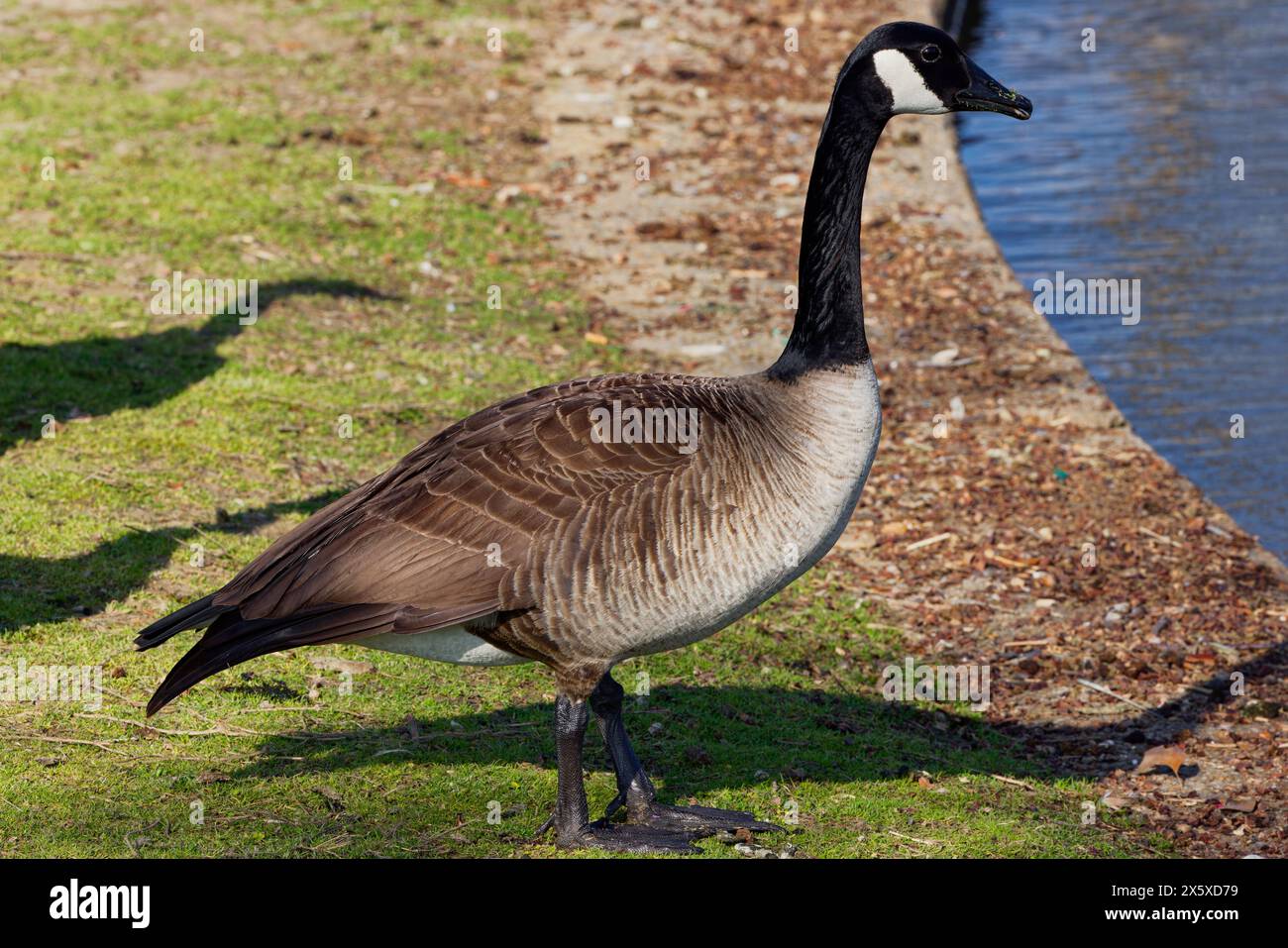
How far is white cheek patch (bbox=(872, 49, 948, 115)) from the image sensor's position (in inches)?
240

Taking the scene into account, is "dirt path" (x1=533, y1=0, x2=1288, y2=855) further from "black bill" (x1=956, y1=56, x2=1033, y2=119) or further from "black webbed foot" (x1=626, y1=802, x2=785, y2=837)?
"black bill" (x1=956, y1=56, x2=1033, y2=119)

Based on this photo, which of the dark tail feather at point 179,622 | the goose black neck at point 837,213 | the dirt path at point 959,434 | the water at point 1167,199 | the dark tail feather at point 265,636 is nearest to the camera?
the dark tail feather at point 265,636

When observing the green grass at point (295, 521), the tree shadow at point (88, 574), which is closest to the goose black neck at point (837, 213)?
the green grass at point (295, 521)

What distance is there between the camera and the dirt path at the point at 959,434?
7.67 meters

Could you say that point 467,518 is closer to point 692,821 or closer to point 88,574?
point 692,821

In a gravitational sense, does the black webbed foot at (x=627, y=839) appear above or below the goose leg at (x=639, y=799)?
below

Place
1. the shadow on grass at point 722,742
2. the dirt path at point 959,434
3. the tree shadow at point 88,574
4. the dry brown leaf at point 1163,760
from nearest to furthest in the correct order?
1. the shadow on grass at point 722,742
2. the dry brown leaf at point 1163,760
3. the tree shadow at point 88,574
4. the dirt path at point 959,434

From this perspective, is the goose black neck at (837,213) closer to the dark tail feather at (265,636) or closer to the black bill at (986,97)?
the black bill at (986,97)

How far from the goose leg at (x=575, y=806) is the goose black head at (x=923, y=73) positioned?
277cm

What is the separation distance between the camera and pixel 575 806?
5.80m

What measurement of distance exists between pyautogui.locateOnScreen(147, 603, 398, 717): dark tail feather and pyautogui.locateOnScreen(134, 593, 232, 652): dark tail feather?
0.11 meters

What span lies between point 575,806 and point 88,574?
327cm

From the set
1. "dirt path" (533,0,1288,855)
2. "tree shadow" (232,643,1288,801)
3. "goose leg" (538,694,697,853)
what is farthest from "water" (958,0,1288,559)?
"goose leg" (538,694,697,853)

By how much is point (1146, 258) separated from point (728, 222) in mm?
4368
